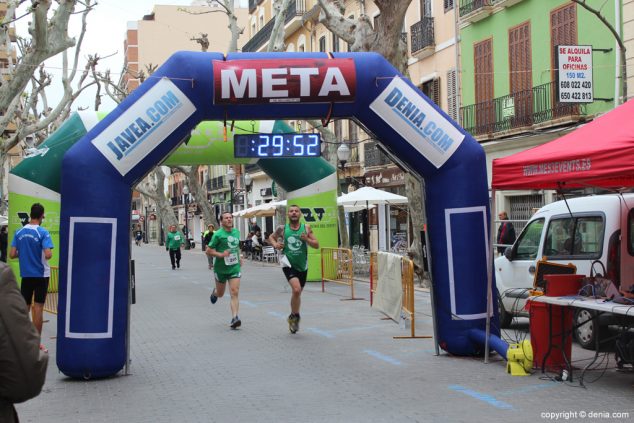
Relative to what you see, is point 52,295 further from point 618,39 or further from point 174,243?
point 174,243

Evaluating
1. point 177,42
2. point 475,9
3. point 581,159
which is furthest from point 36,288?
point 177,42

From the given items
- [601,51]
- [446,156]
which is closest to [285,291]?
[601,51]

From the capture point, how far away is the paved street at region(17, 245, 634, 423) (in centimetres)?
717

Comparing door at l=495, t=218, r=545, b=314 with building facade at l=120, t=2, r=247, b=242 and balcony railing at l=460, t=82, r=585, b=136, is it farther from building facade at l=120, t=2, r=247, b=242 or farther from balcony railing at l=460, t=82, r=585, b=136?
building facade at l=120, t=2, r=247, b=242

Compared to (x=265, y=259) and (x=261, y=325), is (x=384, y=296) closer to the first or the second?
(x=261, y=325)

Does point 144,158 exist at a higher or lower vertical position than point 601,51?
lower

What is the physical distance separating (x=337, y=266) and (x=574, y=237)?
29.7 feet

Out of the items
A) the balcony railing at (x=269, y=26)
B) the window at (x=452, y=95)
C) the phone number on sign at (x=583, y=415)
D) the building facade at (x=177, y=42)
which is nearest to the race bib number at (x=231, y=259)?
the phone number on sign at (x=583, y=415)

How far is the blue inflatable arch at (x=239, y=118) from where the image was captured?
9.01 m

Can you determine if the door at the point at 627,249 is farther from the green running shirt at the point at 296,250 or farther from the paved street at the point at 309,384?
the green running shirt at the point at 296,250

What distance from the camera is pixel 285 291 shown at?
20.3 metres

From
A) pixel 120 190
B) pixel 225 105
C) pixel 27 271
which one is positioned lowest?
Result: pixel 27 271

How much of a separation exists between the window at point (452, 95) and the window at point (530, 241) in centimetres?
1542

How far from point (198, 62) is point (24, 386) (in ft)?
21.5
